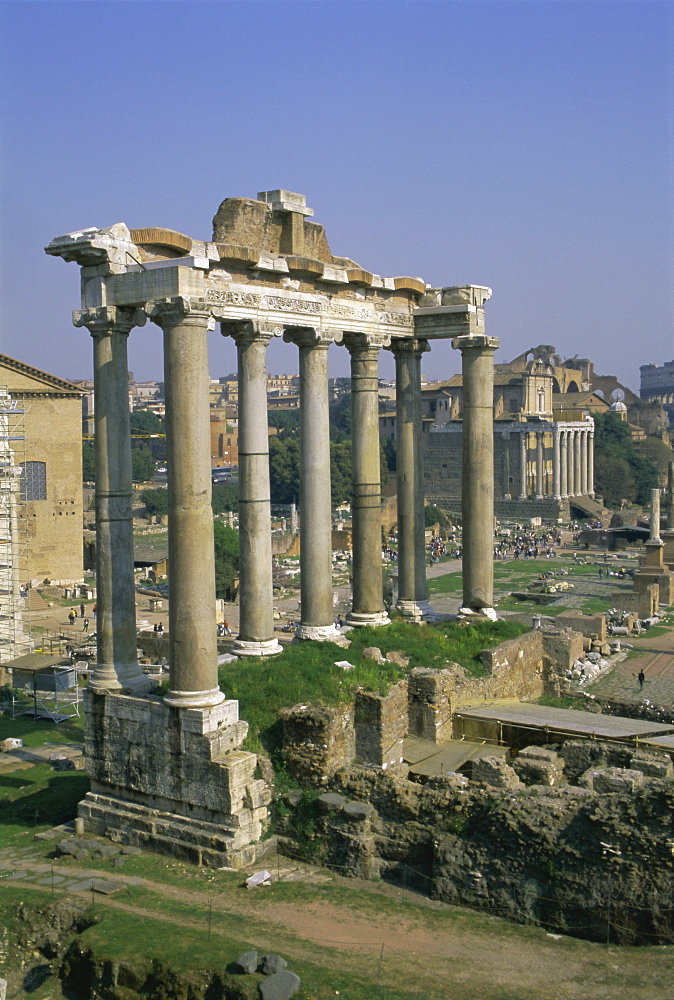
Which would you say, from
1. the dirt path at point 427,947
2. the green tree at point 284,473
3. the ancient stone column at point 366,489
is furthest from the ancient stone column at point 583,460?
the dirt path at point 427,947

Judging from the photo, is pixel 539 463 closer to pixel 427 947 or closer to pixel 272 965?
pixel 427 947

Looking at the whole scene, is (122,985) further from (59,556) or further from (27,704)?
(59,556)

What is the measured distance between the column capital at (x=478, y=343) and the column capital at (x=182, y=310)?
6.84 metres

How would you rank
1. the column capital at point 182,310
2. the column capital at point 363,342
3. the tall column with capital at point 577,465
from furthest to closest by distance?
1. the tall column with capital at point 577,465
2. the column capital at point 363,342
3. the column capital at point 182,310

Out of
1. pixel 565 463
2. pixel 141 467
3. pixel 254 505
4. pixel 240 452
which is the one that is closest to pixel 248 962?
pixel 254 505

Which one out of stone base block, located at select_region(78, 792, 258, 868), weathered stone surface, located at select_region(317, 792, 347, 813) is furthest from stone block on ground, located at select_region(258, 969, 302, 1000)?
weathered stone surface, located at select_region(317, 792, 347, 813)

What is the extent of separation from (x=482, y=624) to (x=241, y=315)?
24.6 ft

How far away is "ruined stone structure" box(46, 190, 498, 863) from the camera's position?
1357 cm

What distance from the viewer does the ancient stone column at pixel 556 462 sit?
103 metres

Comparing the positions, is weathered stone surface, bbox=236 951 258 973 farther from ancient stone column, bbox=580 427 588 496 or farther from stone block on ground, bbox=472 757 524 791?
→ ancient stone column, bbox=580 427 588 496

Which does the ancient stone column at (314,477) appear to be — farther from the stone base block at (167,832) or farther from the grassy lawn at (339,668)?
the stone base block at (167,832)

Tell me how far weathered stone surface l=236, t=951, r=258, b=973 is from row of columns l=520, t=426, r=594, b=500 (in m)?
93.0

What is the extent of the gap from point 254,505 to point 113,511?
262 centimetres

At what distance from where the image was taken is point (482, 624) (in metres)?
19.5
